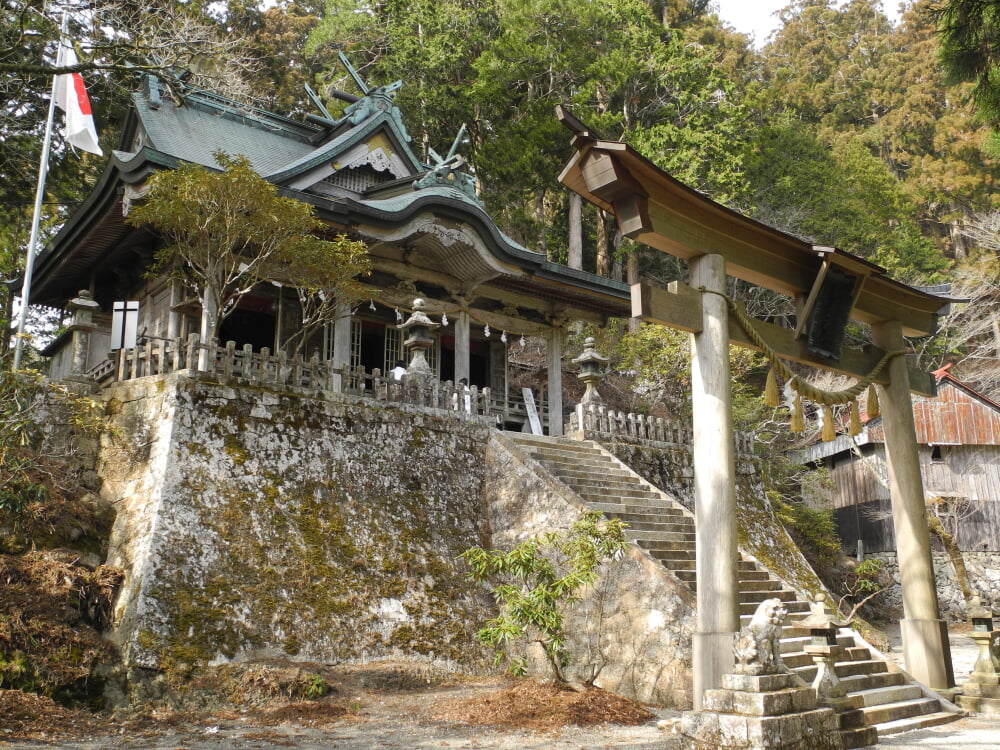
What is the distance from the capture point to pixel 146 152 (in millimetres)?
11547

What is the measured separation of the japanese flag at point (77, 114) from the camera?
13.2 meters

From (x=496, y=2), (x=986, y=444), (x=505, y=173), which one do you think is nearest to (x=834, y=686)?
(x=986, y=444)

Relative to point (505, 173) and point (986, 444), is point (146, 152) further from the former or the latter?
point (986, 444)

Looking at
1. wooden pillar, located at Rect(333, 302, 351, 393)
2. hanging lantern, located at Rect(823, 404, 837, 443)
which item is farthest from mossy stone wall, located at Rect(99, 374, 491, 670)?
hanging lantern, located at Rect(823, 404, 837, 443)

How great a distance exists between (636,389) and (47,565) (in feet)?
47.8

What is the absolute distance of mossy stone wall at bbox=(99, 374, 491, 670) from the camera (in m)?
8.60

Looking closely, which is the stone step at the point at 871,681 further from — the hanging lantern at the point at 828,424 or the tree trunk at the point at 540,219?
the tree trunk at the point at 540,219

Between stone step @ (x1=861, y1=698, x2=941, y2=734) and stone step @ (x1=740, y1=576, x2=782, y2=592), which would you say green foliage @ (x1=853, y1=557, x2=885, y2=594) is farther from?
stone step @ (x1=861, y1=698, x2=941, y2=734)

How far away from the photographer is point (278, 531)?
9.69 meters

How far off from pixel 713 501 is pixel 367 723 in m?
3.90

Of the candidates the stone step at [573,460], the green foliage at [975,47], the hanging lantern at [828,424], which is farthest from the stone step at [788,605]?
the green foliage at [975,47]

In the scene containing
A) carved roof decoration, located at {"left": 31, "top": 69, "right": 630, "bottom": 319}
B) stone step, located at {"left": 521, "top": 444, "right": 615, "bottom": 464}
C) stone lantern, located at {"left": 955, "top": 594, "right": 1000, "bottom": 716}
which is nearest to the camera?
stone lantern, located at {"left": 955, "top": 594, "right": 1000, "bottom": 716}

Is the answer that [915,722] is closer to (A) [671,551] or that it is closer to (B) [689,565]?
(B) [689,565]

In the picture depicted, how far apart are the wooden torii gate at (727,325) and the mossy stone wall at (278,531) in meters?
4.35
